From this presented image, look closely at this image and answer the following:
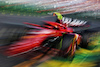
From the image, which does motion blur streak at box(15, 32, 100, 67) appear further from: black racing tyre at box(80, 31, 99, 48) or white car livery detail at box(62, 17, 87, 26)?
white car livery detail at box(62, 17, 87, 26)

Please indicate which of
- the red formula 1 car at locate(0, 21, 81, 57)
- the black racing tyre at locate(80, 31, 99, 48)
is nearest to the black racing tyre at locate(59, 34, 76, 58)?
the red formula 1 car at locate(0, 21, 81, 57)

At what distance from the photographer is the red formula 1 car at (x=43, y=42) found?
0.47 metres

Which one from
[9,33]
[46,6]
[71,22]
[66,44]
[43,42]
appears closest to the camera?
[9,33]

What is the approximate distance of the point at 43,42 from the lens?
56cm

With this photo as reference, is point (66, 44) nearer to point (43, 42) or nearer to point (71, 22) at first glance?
point (43, 42)

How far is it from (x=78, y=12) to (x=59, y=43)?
0.56 m

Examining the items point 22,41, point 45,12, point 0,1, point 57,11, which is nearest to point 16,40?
point 22,41

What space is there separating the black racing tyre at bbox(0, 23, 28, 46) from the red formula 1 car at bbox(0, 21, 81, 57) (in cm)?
2

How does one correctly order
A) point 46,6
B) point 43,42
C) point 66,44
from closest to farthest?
point 43,42 < point 66,44 < point 46,6

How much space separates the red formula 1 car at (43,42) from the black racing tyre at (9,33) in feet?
0.07

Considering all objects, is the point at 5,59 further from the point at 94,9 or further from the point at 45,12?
the point at 94,9

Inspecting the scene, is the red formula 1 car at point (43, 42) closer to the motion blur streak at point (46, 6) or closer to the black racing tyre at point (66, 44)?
the black racing tyre at point (66, 44)

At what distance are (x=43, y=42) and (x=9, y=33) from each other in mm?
183

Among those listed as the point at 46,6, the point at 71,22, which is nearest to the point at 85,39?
the point at 71,22
